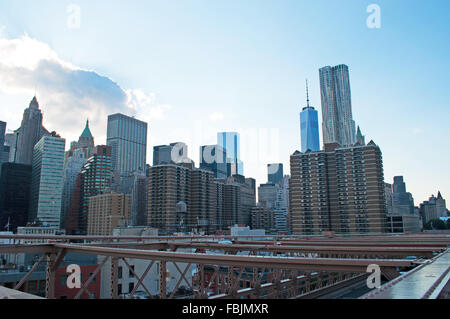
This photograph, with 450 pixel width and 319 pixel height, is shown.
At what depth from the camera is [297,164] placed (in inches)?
5340

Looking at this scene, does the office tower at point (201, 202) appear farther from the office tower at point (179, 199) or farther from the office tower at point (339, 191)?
the office tower at point (339, 191)

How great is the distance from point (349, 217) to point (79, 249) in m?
121

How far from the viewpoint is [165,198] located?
144000 millimetres

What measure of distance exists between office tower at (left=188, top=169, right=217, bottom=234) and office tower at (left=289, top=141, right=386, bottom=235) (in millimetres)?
44006

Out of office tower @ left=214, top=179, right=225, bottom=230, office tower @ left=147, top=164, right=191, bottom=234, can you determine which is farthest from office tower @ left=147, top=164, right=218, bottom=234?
office tower @ left=214, top=179, right=225, bottom=230

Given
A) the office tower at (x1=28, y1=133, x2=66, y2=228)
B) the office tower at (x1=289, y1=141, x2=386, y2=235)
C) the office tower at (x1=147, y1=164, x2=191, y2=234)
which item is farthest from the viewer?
the office tower at (x1=28, y1=133, x2=66, y2=228)

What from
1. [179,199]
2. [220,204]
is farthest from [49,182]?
[220,204]

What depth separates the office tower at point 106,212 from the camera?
562ft

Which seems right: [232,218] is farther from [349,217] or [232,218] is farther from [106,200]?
[349,217]

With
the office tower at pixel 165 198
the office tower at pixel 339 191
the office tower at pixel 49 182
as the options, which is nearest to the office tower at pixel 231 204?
the office tower at pixel 165 198

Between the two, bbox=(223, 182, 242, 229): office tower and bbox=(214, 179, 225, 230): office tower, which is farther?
bbox=(223, 182, 242, 229): office tower

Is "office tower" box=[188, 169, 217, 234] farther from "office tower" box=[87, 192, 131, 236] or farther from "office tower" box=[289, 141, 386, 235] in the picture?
"office tower" box=[289, 141, 386, 235]

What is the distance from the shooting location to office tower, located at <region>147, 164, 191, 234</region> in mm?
141625

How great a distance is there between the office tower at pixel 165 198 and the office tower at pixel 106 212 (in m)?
32.1
